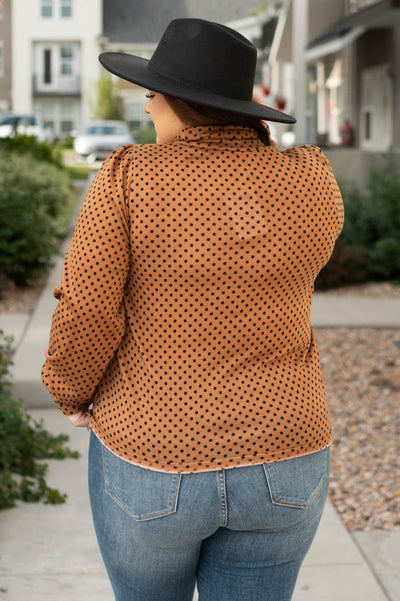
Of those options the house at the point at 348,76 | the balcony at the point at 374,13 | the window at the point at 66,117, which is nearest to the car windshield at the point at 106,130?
the house at the point at 348,76

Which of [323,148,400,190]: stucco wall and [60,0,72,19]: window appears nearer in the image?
[323,148,400,190]: stucco wall

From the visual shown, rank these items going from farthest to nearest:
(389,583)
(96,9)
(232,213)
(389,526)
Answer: (96,9) < (389,526) < (389,583) < (232,213)

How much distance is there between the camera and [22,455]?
4.21 m

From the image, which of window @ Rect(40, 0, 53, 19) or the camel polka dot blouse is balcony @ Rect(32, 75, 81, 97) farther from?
the camel polka dot blouse

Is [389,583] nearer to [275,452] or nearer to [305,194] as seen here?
[275,452]

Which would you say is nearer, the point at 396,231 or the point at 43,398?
the point at 43,398

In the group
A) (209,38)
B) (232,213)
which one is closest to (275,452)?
(232,213)

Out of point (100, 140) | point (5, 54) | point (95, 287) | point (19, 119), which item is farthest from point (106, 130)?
point (95, 287)

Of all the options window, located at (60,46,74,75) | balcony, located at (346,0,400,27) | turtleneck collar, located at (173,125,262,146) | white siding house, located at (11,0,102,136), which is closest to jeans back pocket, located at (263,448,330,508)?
turtleneck collar, located at (173,125,262,146)

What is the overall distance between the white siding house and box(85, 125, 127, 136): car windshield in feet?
45.9

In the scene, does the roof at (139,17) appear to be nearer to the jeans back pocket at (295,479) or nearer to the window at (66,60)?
the window at (66,60)

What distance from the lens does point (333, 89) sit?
20281 mm

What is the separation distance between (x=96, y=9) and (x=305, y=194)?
153 feet

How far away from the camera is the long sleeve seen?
1655 millimetres
